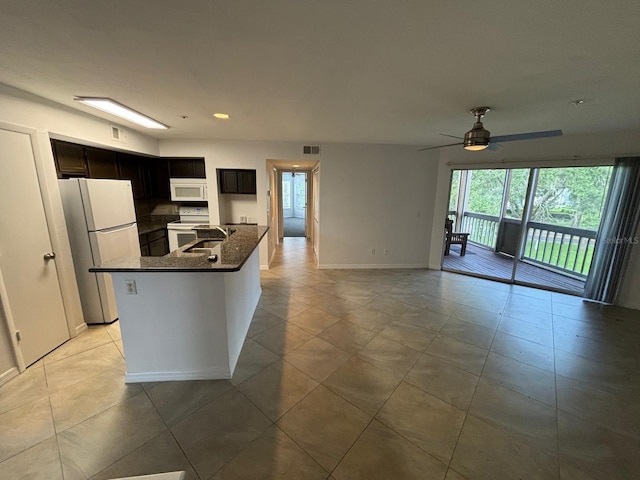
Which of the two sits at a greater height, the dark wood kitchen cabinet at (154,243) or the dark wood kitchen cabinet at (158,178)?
the dark wood kitchen cabinet at (158,178)

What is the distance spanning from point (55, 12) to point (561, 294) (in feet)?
20.6

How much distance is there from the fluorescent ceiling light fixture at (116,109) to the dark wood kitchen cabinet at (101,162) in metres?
0.96

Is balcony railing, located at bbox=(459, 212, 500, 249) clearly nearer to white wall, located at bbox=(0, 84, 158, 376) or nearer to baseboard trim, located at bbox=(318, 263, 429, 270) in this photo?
baseboard trim, located at bbox=(318, 263, 429, 270)

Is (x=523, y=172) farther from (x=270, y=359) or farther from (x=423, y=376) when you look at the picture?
(x=270, y=359)

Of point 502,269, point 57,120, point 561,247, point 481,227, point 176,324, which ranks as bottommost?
point 502,269

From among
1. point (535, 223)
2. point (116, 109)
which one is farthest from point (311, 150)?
point (535, 223)

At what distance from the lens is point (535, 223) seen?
5.38 metres

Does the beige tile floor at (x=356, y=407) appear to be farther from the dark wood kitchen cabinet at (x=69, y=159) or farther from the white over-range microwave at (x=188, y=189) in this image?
the white over-range microwave at (x=188, y=189)

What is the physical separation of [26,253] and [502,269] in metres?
7.08

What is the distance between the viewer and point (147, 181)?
15.7ft

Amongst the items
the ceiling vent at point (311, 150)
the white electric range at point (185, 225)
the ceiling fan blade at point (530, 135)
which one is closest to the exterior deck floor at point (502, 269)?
the ceiling fan blade at point (530, 135)

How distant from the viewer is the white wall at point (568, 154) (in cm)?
346

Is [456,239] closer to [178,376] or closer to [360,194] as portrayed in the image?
[360,194]

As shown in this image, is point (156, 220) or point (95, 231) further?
point (156, 220)
